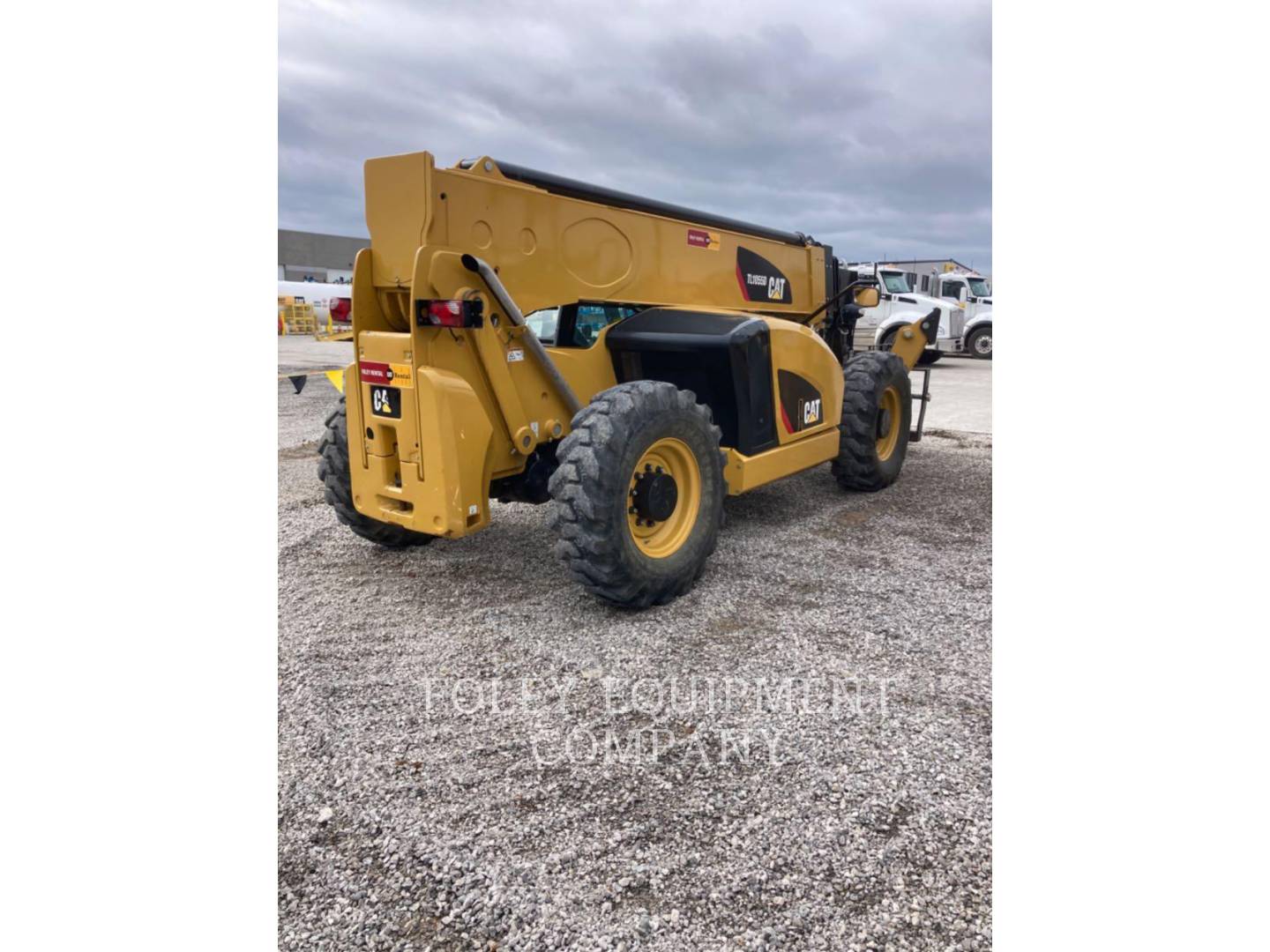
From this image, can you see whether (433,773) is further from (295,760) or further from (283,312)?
(283,312)

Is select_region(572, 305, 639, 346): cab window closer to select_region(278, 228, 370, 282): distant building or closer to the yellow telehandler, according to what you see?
the yellow telehandler

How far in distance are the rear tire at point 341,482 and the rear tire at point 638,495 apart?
4.52ft

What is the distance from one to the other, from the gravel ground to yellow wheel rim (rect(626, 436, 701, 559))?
341 mm

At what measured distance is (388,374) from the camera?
12.6ft

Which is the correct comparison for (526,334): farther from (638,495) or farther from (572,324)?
(638,495)

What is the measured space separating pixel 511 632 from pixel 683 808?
1473 millimetres

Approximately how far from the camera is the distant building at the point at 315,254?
54094mm

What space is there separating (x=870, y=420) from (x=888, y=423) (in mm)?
616

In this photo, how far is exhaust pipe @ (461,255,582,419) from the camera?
378cm

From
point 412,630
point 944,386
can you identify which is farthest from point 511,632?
point 944,386

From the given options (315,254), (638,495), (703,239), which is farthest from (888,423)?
(315,254)

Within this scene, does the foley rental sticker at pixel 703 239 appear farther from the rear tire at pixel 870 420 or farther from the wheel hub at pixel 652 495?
the wheel hub at pixel 652 495

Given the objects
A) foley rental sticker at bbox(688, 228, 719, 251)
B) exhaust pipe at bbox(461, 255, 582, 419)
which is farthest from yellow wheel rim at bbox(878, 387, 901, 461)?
exhaust pipe at bbox(461, 255, 582, 419)

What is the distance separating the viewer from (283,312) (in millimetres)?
27578
